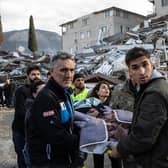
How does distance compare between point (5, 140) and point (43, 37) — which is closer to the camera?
point (5, 140)

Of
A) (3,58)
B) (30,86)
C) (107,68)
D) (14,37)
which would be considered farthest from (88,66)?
(14,37)

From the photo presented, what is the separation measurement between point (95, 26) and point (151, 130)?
58.5m

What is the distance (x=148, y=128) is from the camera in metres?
2.12

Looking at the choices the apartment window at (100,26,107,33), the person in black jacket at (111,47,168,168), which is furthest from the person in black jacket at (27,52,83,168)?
the apartment window at (100,26,107,33)

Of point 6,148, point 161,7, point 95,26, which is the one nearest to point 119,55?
point 6,148

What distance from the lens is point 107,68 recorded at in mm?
19406

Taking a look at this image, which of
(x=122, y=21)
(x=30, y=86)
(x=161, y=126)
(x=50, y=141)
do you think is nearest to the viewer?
(x=161, y=126)

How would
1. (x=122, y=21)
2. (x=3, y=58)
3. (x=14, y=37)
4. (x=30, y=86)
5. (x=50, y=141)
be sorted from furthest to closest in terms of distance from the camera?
(x=14, y=37) < (x=122, y=21) < (x=3, y=58) < (x=30, y=86) < (x=50, y=141)

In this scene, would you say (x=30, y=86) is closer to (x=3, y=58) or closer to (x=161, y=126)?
(x=161, y=126)

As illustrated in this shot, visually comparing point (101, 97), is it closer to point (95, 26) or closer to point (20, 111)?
point (20, 111)

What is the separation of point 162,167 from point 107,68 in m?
17.3

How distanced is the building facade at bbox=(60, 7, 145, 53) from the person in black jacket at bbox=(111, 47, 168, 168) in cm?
5221

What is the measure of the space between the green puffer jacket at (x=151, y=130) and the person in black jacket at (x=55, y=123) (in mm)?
455

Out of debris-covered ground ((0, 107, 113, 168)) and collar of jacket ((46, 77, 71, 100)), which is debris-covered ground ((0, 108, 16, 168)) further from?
collar of jacket ((46, 77, 71, 100))
